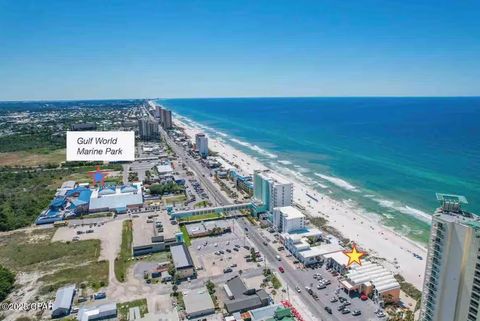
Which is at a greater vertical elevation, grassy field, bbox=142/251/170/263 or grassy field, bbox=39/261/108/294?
grassy field, bbox=142/251/170/263

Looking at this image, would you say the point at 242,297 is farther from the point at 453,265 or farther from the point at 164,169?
the point at 164,169

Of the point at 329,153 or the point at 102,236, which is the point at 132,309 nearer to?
the point at 102,236

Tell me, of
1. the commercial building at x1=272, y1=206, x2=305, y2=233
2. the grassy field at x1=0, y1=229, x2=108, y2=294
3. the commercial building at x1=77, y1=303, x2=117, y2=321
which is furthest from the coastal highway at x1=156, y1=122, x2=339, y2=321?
the grassy field at x1=0, y1=229, x2=108, y2=294

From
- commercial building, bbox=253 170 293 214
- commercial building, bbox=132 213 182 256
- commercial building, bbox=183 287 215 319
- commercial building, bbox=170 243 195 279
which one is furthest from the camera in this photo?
commercial building, bbox=253 170 293 214

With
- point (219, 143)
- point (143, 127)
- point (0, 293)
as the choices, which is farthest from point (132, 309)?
point (143, 127)

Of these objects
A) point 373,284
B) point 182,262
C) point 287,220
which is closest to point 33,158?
point 182,262

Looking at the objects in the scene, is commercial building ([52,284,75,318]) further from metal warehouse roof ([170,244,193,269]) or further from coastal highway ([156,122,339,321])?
coastal highway ([156,122,339,321])
